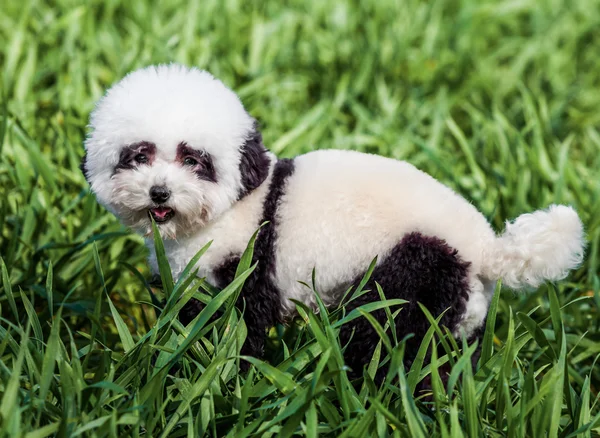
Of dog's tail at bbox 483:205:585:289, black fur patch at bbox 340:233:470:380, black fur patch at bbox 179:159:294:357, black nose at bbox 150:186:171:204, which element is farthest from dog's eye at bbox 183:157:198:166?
dog's tail at bbox 483:205:585:289

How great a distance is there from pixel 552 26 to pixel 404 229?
4151mm

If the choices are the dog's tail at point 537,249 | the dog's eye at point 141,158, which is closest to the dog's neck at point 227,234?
the dog's eye at point 141,158

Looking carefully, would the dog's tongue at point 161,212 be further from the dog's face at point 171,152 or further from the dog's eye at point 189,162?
the dog's eye at point 189,162

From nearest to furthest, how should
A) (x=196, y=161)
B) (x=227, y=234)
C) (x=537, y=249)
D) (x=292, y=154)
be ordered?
(x=537, y=249) < (x=196, y=161) < (x=227, y=234) < (x=292, y=154)

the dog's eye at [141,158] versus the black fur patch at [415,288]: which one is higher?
the dog's eye at [141,158]

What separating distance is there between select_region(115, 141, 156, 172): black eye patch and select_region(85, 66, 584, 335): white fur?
0.02 m

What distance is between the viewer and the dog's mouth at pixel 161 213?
7.71 feet

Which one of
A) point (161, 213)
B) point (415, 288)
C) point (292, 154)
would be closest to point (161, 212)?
point (161, 213)

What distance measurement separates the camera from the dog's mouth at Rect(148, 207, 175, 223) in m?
2.35

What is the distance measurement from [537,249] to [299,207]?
644 mm

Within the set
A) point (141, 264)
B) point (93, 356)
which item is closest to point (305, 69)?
point (141, 264)

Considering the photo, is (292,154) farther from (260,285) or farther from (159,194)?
(159,194)

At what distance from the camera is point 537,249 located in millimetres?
2225

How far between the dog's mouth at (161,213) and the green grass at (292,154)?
0.19m
